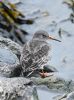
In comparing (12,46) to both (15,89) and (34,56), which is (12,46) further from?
(15,89)

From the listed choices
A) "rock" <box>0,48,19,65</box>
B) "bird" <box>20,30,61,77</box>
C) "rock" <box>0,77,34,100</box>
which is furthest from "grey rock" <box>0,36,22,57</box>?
"rock" <box>0,77,34,100</box>

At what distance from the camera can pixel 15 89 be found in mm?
6430

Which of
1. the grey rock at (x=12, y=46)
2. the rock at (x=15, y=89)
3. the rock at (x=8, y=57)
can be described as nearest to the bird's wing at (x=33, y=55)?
the rock at (x=8, y=57)

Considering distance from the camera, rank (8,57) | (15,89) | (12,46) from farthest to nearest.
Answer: (12,46) < (8,57) < (15,89)

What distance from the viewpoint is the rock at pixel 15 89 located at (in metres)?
6.28

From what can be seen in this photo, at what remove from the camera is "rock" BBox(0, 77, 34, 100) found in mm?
6279

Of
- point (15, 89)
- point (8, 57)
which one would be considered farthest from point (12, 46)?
point (15, 89)

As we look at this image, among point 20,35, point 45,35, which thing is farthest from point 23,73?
point 20,35

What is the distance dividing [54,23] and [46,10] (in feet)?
2.17

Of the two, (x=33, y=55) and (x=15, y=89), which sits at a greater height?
(x=15, y=89)

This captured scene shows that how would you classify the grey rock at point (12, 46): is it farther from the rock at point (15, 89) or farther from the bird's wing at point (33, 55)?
the rock at point (15, 89)

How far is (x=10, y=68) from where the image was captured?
7.37 m

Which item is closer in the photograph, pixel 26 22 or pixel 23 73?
pixel 23 73

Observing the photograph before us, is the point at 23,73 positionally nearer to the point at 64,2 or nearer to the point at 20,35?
the point at 20,35
